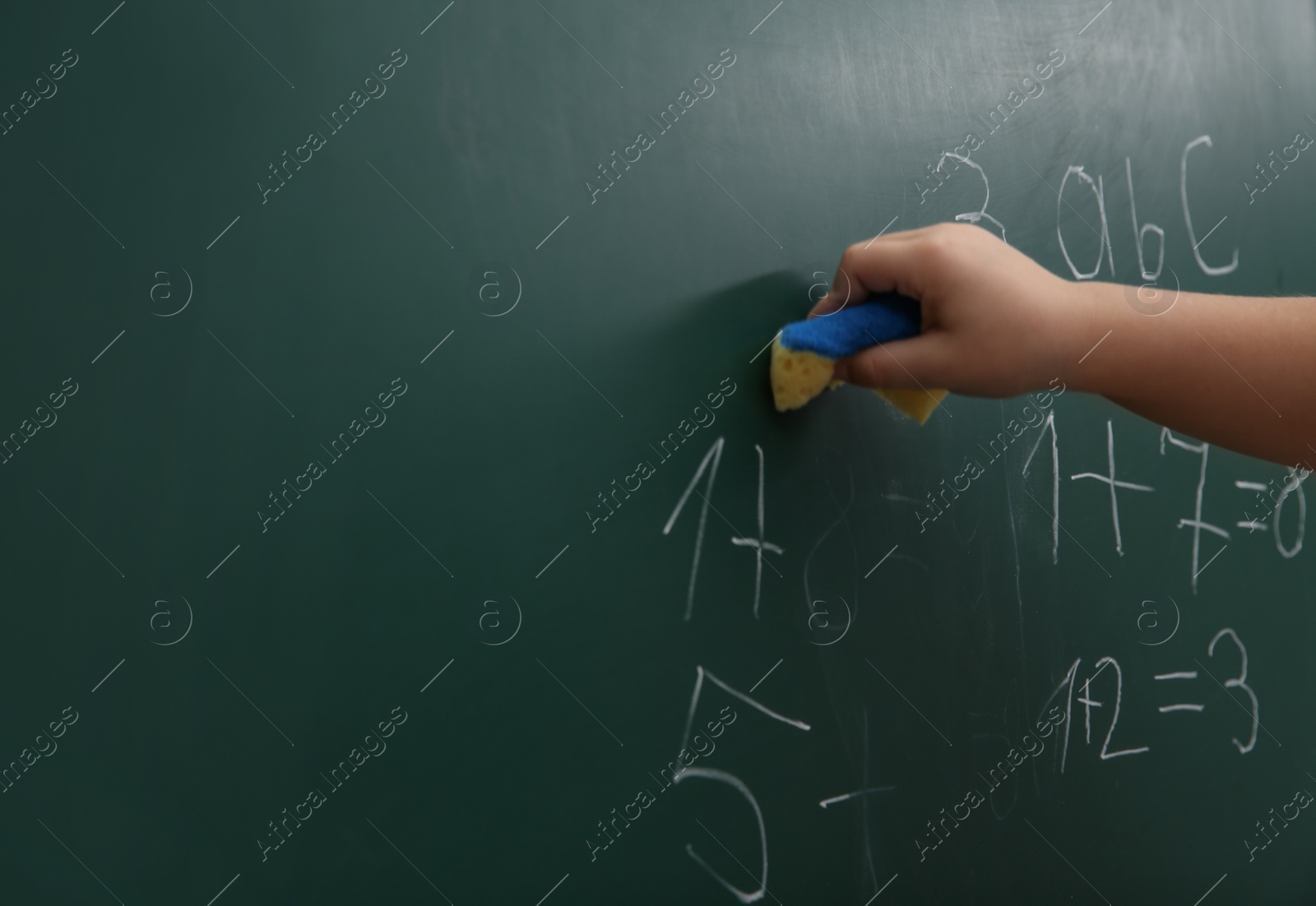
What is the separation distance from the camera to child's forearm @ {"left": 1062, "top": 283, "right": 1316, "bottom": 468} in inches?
24.7

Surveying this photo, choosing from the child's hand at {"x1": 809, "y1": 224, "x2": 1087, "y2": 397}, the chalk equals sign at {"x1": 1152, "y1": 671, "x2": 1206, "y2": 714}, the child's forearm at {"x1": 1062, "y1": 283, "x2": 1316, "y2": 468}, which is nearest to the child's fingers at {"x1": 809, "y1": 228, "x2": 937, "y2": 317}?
the child's hand at {"x1": 809, "y1": 224, "x2": 1087, "y2": 397}

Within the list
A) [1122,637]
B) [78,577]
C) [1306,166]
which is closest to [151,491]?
[78,577]

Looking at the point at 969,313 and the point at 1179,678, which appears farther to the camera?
the point at 1179,678

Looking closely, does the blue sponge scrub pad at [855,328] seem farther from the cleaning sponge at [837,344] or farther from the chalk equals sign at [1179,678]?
the chalk equals sign at [1179,678]

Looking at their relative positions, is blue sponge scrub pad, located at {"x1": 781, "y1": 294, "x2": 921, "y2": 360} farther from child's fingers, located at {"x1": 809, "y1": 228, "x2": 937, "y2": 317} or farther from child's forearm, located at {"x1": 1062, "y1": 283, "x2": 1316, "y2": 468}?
child's forearm, located at {"x1": 1062, "y1": 283, "x2": 1316, "y2": 468}

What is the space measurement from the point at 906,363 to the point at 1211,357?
0.23 m

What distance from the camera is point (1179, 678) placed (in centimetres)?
86

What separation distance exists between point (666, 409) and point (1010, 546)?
1.18 ft

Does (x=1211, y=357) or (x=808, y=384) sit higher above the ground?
(x=808, y=384)

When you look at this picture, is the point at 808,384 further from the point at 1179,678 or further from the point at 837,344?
the point at 1179,678

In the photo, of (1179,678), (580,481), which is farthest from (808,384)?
(1179,678)

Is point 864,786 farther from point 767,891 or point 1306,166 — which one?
point 1306,166

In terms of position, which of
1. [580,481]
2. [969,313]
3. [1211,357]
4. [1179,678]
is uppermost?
[580,481]

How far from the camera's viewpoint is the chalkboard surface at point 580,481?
20.8 inches
